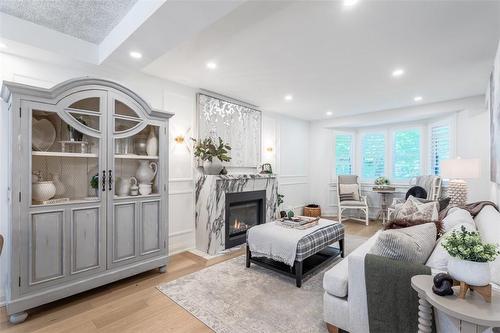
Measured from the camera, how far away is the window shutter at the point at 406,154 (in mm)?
5492

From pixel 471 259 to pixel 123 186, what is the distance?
9.59 feet

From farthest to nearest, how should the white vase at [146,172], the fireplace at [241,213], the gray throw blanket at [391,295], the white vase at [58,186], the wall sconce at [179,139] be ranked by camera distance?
the fireplace at [241,213] → the wall sconce at [179,139] → the white vase at [146,172] → the white vase at [58,186] → the gray throw blanket at [391,295]

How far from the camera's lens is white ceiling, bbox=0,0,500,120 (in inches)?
75.8

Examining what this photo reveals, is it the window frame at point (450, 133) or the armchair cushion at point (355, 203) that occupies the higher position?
the window frame at point (450, 133)

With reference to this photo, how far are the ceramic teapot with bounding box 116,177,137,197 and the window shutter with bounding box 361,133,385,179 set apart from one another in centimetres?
555

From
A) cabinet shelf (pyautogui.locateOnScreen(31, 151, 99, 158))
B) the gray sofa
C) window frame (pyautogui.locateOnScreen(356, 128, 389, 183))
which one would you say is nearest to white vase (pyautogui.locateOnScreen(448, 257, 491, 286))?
the gray sofa

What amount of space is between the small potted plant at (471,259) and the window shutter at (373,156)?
530 centimetres

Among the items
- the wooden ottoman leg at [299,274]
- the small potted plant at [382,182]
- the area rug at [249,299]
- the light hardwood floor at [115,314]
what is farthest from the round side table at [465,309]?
the small potted plant at [382,182]

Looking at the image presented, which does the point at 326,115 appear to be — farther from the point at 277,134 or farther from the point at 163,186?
the point at 163,186

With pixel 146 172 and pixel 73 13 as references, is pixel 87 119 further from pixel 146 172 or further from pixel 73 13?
pixel 73 13

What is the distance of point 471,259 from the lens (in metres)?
1.13

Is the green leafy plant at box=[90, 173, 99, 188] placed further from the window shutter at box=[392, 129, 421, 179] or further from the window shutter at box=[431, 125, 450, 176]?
the window shutter at box=[392, 129, 421, 179]

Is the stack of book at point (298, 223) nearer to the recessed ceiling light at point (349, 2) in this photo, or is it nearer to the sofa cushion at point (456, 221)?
the sofa cushion at point (456, 221)

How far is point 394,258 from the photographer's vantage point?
5.21ft
